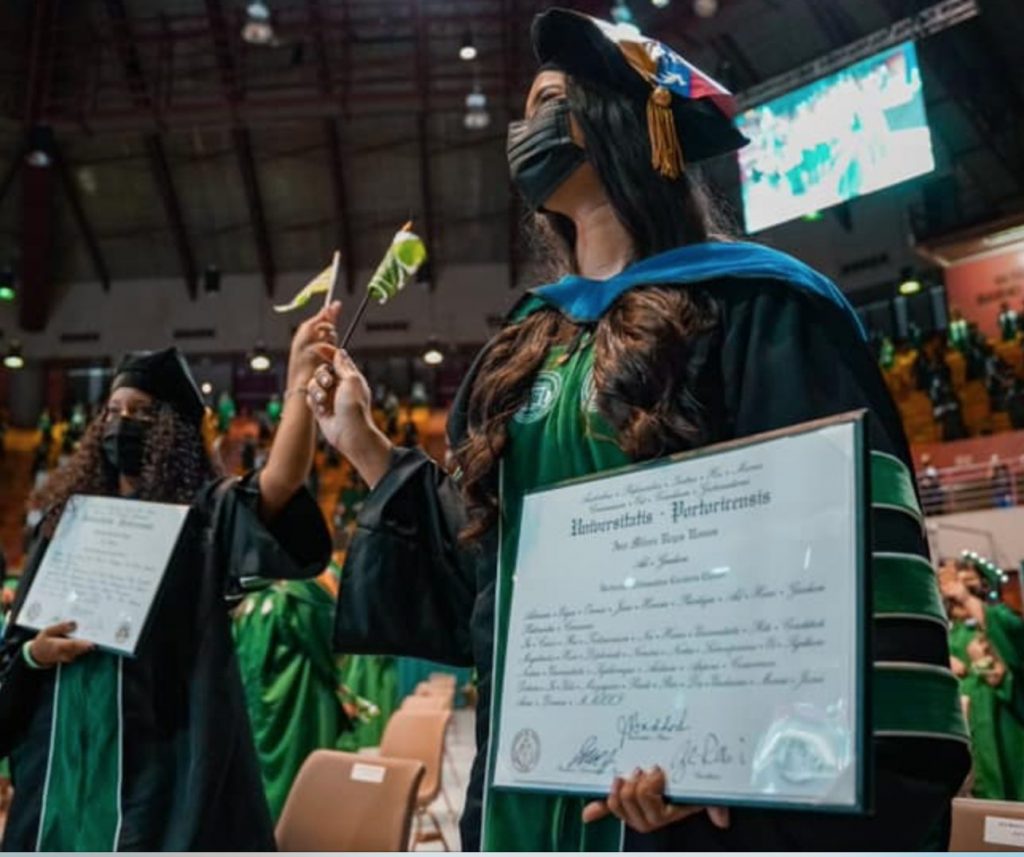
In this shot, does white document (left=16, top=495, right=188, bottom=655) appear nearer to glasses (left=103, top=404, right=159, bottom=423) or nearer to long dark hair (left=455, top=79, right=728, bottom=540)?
glasses (left=103, top=404, right=159, bottom=423)

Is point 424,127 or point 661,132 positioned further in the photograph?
point 424,127

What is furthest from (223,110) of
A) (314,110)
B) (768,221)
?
(768,221)

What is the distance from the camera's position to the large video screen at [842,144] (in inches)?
391

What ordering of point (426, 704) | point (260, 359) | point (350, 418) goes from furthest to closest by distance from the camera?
point (260, 359), point (426, 704), point (350, 418)

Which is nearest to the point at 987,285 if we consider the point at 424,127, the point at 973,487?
the point at 973,487

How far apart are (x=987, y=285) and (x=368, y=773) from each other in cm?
1353

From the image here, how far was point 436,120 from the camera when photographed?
1531cm

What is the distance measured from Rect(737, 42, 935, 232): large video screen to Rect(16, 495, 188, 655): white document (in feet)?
28.7

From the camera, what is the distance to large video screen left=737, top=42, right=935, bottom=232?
32.6ft

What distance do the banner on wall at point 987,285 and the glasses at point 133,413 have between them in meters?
13.0

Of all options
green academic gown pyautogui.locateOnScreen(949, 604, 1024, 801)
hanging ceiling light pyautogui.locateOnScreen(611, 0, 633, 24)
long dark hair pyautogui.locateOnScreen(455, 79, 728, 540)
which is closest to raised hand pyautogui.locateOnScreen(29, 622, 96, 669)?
long dark hair pyautogui.locateOnScreen(455, 79, 728, 540)

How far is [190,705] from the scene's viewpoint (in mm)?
2090
